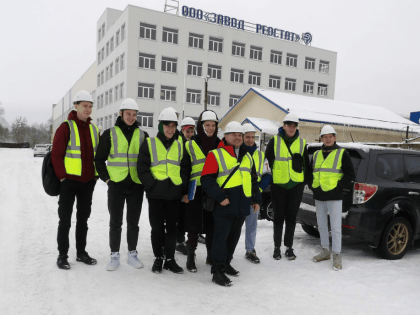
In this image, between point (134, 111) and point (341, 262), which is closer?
point (134, 111)

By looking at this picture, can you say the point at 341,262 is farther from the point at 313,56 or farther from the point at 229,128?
the point at 313,56

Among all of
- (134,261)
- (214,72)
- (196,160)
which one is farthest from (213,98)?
(134,261)

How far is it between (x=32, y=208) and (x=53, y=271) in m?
4.52

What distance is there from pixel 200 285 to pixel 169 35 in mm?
35049

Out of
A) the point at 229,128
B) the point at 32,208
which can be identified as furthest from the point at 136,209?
the point at 32,208

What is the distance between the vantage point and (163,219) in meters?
4.66

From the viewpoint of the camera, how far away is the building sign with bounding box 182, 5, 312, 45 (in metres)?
37.6

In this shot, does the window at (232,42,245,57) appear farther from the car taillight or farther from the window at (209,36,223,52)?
the car taillight

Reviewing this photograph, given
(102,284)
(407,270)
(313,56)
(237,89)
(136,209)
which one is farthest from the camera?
(313,56)

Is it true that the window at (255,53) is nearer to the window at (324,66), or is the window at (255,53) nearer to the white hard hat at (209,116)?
the window at (324,66)

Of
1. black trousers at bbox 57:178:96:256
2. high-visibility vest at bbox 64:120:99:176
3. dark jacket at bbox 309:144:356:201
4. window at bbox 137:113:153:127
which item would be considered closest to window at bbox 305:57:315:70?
window at bbox 137:113:153:127

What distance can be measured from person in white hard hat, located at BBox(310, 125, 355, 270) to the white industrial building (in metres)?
30.8

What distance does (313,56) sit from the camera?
147 feet

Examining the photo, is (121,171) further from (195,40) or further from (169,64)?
(195,40)
